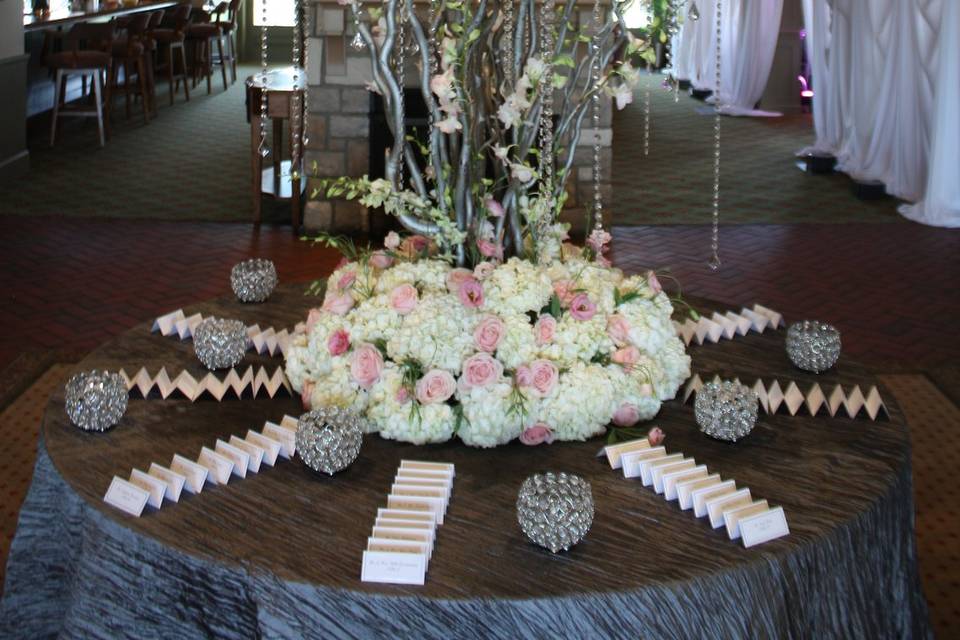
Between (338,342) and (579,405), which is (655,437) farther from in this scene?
(338,342)

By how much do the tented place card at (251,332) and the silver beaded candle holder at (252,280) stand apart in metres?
0.16

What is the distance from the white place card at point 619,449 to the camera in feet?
6.66

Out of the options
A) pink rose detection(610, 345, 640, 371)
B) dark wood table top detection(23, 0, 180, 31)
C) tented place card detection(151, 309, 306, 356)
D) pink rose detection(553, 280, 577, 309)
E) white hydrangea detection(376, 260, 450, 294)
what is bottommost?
tented place card detection(151, 309, 306, 356)

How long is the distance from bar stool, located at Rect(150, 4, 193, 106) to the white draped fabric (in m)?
6.12

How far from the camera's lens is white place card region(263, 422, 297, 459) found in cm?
206

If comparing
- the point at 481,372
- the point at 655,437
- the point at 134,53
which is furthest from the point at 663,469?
the point at 134,53

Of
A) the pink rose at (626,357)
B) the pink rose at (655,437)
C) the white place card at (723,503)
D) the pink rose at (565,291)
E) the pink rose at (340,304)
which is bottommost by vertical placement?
the white place card at (723,503)

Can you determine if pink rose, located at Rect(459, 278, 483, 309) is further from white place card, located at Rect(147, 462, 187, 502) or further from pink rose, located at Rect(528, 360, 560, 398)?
white place card, located at Rect(147, 462, 187, 502)

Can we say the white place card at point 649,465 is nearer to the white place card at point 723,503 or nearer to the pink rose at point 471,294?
the white place card at point 723,503

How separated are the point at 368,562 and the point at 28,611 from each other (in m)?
0.85

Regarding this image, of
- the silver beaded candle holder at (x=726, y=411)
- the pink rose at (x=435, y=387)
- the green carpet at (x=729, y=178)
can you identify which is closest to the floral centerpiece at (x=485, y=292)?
the pink rose at (x=435, y=387)

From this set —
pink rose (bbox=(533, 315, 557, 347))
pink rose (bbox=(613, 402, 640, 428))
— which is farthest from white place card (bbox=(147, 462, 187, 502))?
pink rose (bbox=(613, 402, 640, 428))

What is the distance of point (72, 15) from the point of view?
10.9m

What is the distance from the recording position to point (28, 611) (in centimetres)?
217
